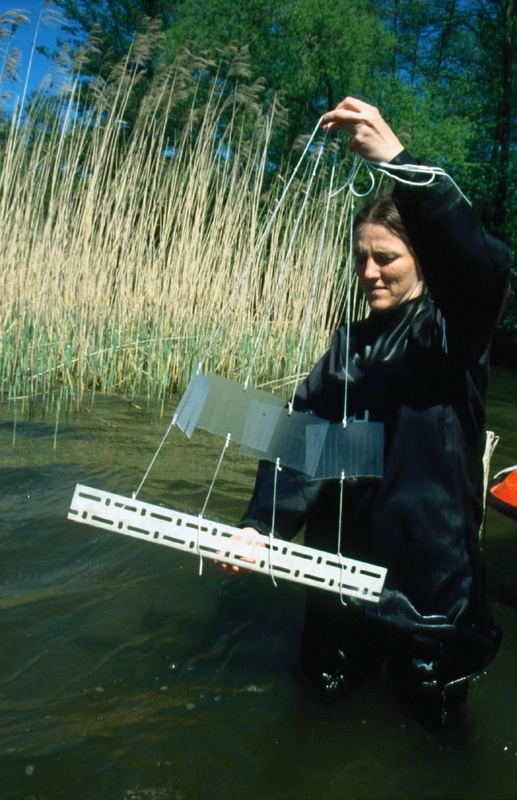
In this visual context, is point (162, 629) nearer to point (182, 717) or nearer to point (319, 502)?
point (182, 717)

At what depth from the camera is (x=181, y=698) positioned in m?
1.80

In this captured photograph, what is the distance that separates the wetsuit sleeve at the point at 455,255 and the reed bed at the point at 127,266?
10.0ft

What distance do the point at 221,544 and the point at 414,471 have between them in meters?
0.47

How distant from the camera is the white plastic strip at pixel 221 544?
4.40ft

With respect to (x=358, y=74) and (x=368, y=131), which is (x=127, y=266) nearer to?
(x=368, y=131)

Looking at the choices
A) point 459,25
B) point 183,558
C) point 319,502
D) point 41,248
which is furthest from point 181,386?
point 459,25

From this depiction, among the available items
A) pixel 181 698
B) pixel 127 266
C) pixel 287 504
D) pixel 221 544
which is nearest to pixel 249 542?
pixel 221 544

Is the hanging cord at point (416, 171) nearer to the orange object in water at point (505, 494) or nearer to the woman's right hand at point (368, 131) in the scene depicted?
the woman's right hand at point (368, 131)

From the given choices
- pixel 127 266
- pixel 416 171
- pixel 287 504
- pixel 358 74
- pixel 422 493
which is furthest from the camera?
pixel 358 74

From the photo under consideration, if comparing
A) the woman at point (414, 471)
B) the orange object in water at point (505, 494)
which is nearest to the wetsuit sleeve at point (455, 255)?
the woman at point (414, 471)

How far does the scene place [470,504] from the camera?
1.62 meters

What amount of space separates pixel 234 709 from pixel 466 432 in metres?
0.82

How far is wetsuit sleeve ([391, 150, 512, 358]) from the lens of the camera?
1.36 m

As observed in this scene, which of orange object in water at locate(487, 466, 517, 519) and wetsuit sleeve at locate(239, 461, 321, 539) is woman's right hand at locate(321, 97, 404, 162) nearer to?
wetsuit sleeve at locate(239, 461, 321, 539)
